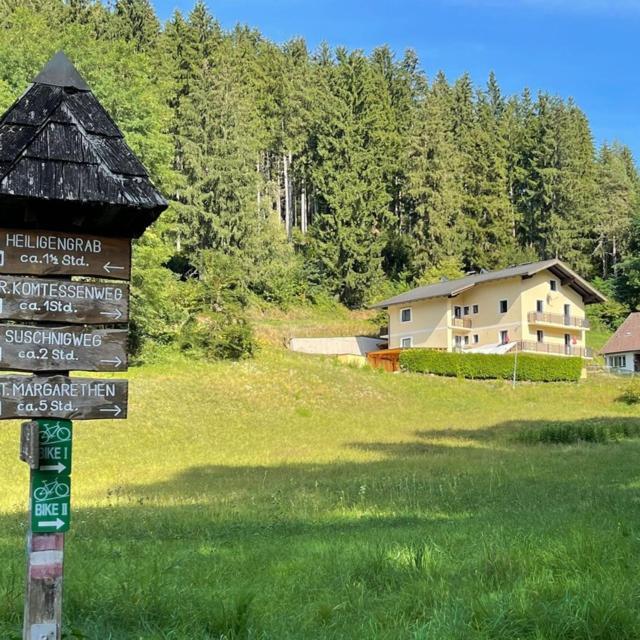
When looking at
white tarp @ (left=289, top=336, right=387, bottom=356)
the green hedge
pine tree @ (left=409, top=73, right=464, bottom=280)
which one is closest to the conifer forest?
pine tree @ (left=409, top=73, right=464, bottom=280)

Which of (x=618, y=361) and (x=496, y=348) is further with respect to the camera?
(x=618, y=361)

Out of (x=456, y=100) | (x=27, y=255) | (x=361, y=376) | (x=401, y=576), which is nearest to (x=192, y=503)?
(x=401, y=576)

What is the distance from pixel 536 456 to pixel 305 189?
203ft

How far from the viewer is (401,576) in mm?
6379

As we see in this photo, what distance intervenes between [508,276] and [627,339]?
13755 mm

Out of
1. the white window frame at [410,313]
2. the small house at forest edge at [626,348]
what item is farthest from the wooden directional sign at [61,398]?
the small house at forest edge at [626,348]

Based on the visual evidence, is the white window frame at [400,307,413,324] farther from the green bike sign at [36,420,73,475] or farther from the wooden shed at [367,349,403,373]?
the green bike sign at [36,420,73,475]

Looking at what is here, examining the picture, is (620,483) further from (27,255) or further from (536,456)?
(27,255)

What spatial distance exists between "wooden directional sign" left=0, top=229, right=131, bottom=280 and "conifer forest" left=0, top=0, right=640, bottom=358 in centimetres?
3473

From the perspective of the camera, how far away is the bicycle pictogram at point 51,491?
4473mm

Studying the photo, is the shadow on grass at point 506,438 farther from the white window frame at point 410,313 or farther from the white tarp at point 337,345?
the white window frame at point 410,313

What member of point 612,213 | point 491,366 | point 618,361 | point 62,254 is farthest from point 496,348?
point 62,254

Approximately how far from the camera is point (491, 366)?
45.2 metres

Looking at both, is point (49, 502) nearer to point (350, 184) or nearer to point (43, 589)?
A: point (43, 589)
